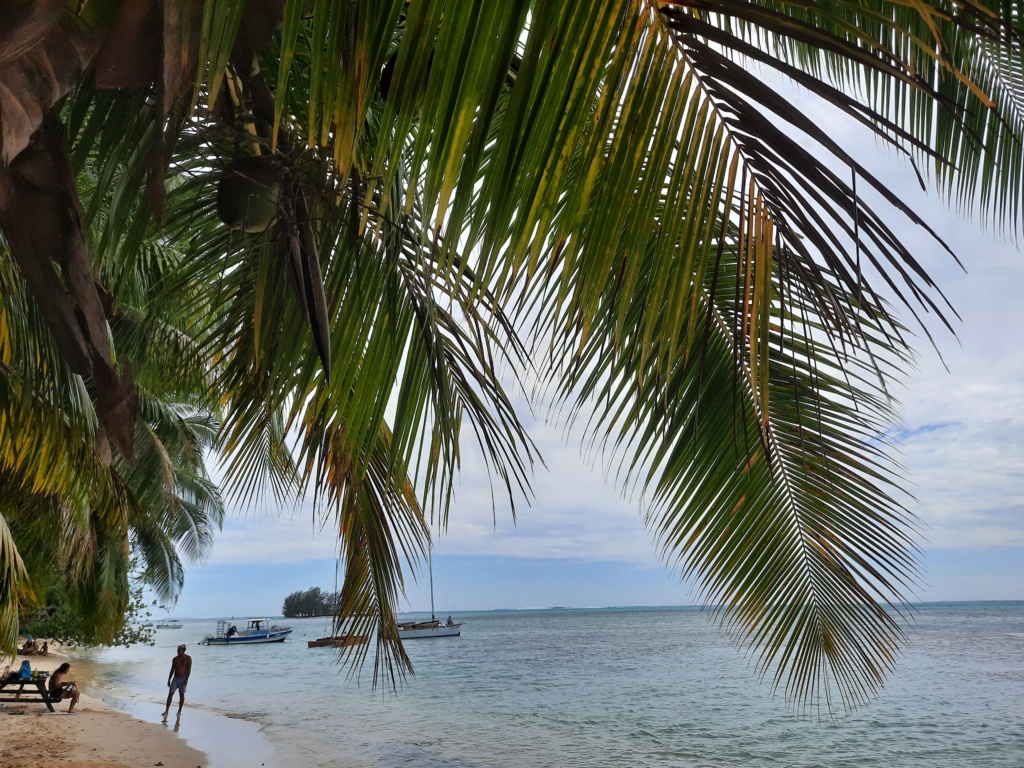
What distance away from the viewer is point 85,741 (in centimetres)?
1185

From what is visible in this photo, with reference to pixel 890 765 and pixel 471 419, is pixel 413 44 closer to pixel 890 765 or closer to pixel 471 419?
pixel 471 419

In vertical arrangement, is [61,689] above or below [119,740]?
above

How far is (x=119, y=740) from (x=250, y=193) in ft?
45.0

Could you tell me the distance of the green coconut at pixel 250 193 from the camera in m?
1.83

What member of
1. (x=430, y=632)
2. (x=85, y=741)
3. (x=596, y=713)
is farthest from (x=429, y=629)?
(x=85, y=741)

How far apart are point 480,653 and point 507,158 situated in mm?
55828

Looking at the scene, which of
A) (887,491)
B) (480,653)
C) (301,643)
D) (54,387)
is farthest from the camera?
(301,643)

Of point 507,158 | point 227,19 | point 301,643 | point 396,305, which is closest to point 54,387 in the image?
point 396,305

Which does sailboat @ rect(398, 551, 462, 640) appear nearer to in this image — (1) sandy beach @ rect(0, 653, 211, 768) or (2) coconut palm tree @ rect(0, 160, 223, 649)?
(2) coconut palm tree @ rect(0, 160, 223, 649)

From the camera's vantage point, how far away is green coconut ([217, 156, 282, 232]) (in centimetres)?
183

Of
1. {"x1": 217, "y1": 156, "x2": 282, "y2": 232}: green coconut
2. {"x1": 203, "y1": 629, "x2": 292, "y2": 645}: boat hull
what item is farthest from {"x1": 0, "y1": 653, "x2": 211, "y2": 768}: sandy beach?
{"x1": 203, "y1": 629, "x2": 292, "y2": 645}: boat hull

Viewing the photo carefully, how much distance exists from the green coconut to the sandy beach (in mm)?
9713

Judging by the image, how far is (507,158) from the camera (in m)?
1.02

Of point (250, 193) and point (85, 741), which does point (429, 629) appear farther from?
point (250, 193)
